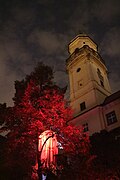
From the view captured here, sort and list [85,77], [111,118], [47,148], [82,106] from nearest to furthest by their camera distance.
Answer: [47,148]
[111,118]
[82,106]
[85,77]

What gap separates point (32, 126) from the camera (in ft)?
53.8

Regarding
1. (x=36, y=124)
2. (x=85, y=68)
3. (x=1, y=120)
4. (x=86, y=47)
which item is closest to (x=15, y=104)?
(x=1, y=120)

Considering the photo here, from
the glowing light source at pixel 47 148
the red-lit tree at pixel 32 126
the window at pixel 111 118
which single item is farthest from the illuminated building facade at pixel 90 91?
the glowing light source at pixel 47 148

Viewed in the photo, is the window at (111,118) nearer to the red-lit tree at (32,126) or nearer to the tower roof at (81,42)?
the red-lit tree at (32,126)

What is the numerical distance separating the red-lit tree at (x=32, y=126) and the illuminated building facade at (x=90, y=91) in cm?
1269

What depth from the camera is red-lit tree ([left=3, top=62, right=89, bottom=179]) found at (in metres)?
17.0

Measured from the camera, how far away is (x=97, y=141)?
2580 centimetres

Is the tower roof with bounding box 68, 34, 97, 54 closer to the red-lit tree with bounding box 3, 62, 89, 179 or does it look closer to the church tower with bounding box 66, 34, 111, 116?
the church tower with bounding box 66, 34, 111, 116

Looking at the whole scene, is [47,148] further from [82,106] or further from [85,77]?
[85,77]

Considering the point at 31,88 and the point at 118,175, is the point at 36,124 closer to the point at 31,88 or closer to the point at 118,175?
the point at 31,88

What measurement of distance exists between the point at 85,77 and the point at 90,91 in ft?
14.0

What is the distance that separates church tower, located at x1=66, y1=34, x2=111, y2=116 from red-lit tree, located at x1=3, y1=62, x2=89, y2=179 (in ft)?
56.8

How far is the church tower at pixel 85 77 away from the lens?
37188 mm

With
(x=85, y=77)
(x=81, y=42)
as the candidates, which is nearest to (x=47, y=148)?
(x=85, y=77)
